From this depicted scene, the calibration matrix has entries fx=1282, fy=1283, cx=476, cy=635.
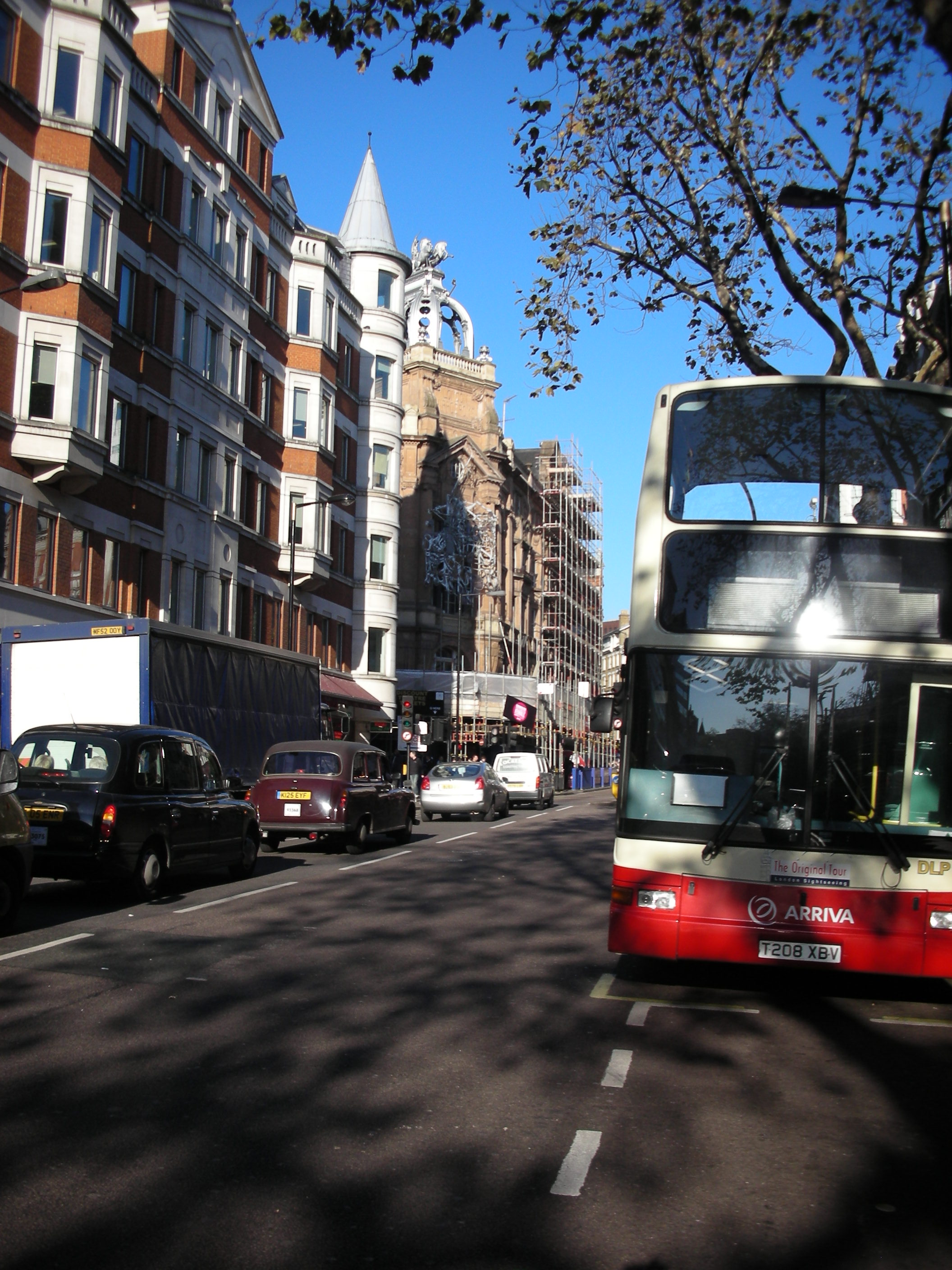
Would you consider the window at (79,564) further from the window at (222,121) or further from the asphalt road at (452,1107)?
the asphalt road at (452,1107)

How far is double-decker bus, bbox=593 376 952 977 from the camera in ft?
27.5

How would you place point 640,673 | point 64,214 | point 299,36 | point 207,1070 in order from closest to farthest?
1. point 207,1070
2. point 299,36
3. point 640,673
4. point 64,214

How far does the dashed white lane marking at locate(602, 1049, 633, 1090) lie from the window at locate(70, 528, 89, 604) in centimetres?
2266

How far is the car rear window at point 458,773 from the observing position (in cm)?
3266

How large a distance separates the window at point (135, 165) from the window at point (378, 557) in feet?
68.4

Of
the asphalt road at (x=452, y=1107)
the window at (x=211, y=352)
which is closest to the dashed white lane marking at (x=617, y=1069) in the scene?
the asphalt road at (x=452, y=1107)

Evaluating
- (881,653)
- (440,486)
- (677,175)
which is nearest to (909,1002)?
(881,653)

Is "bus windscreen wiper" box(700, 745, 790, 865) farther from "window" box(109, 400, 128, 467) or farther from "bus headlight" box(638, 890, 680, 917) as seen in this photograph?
"window" box(109, 400, 128, 467)

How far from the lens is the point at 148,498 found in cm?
3203

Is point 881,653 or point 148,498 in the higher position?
point 148,498

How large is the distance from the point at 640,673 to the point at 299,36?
4.71m

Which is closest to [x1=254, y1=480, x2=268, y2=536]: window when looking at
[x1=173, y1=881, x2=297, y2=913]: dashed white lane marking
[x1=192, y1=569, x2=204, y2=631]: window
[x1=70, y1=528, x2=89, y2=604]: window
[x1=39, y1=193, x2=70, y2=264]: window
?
[x1=192, y1=569, x2=204, y2=631]: window

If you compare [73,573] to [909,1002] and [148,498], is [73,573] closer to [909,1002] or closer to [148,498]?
[148,498]

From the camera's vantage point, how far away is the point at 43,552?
1053 inches
